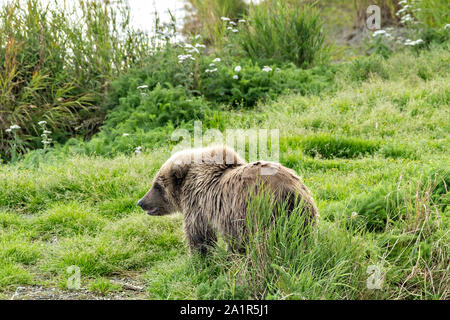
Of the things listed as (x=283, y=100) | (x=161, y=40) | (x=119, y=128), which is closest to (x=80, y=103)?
(x=119, y=128)

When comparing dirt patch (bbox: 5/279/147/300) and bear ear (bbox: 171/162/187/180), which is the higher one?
bear ear (bbox: 171/162/187/180)

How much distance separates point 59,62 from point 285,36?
192 inches

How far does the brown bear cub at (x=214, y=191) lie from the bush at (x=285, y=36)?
25.5 ft

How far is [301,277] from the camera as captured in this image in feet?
13.9

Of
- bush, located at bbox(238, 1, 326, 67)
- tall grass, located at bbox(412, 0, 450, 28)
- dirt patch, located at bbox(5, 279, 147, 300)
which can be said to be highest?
tall grass, located at bbox(412, 0, 450, 28)

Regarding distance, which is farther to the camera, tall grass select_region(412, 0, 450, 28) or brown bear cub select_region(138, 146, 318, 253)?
A: tall grass select_region(412, 0, 450, 28)

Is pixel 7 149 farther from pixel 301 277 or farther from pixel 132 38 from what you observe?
pixel 301 277

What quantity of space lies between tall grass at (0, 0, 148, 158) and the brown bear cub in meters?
5.68

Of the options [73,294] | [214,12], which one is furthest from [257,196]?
[214,12]

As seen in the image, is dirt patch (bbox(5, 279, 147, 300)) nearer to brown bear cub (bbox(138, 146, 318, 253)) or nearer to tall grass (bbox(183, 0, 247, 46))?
brown bear cub (bbox(138, 146, 318, 253))

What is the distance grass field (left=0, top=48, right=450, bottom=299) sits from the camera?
446cm

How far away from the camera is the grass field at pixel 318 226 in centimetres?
446

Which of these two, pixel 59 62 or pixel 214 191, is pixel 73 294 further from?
pixel 59 62

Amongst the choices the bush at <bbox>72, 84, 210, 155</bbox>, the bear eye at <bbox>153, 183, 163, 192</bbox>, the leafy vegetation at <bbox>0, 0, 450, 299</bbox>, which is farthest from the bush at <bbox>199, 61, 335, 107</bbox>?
the bear eye at <bbox>153, 183, 163, 192</bbox>
